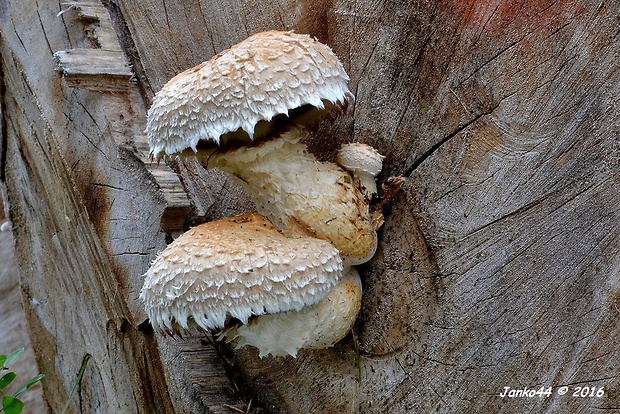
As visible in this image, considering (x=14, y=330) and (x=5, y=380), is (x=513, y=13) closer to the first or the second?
(x=5, y=380)

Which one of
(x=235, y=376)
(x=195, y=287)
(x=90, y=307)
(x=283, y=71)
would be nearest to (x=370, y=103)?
(x=283, y=71)

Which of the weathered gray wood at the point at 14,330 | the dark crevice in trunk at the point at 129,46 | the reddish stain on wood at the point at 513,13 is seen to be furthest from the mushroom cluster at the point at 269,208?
the weathered gray wood at the point at 14,330

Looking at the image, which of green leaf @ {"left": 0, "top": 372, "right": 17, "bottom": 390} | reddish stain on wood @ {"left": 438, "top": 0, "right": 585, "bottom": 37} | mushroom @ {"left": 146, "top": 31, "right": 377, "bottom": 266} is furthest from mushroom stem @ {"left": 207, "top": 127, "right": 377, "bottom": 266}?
green leaf @ {"left": 0, "top": 372, "right": 17, "bottom": 390}

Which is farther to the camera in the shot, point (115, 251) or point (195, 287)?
point (115, 251)

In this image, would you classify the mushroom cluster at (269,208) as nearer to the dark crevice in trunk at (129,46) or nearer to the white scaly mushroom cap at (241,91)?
the white scaly mushroom cap at (241,91)

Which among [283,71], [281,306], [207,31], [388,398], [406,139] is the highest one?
[207,31]

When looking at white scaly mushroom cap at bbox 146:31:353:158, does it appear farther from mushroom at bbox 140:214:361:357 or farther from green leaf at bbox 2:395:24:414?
green leaf at bbox 2:395:24:414

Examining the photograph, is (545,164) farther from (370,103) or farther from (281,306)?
(281,306)
